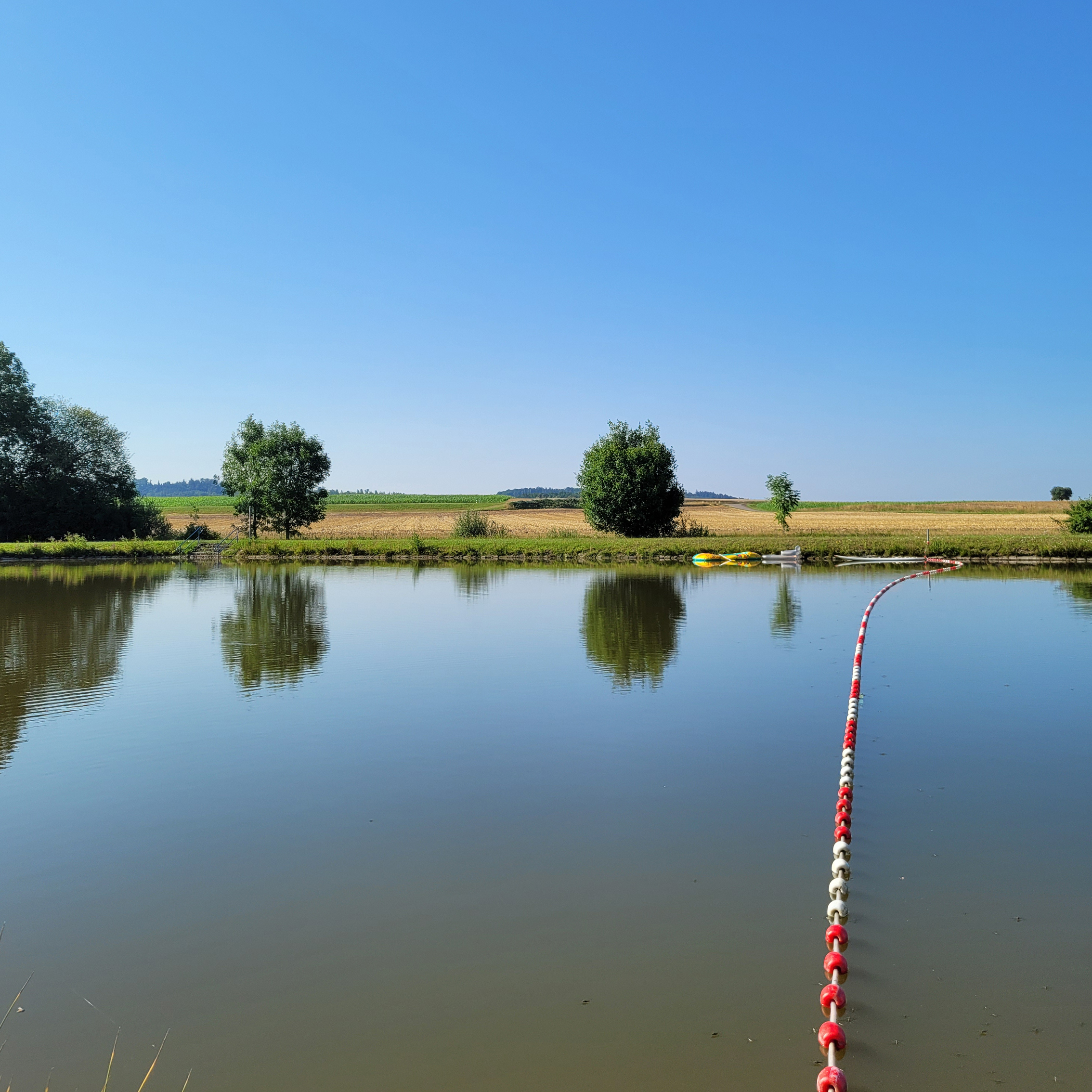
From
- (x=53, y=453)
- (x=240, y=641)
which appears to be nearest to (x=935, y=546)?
(x=240, y=641)

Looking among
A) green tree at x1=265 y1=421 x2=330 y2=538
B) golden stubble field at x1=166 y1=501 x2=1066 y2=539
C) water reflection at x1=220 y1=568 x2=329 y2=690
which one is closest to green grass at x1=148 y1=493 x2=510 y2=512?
golden stubble field at x1=166 y1=501 x2=1066 y2=539

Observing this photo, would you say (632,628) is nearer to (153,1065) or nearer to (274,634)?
(274,634)

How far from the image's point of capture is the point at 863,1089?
14.1ft

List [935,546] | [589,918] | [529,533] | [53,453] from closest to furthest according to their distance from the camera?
[589,918] → [935,546] → [53,453] → [529,533]

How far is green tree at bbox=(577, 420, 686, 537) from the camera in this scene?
2301 inches

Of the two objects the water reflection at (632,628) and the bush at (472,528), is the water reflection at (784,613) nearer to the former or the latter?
the water reflection at (632,628)

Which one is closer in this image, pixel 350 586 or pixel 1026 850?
pixel 1026 850

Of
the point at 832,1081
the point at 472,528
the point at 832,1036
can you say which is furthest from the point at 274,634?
the point at 472,528

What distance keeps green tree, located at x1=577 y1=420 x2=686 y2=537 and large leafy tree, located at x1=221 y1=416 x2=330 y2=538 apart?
59.8ft

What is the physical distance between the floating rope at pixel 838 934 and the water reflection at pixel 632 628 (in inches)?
213

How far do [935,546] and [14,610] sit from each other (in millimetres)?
39919

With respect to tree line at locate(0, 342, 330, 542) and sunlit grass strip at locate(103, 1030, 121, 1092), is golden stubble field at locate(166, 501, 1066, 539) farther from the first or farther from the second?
sunlit grass strip at locate(103, 1030, 121, 1092)

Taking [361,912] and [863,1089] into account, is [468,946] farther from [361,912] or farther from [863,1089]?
[863,1089]

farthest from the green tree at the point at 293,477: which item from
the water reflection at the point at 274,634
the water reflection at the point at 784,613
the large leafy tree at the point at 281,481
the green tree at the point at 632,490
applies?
the water reflection at the point at 784,613
